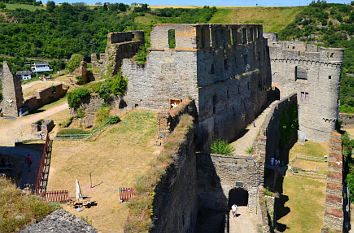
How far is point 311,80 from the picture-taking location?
1275 inches

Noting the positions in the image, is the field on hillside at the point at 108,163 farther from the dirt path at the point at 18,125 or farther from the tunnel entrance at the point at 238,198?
the tunnel entrance at the point at 238,198

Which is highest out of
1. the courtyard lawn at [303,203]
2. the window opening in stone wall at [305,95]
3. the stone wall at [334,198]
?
the window opening in stone wall at [305,95]

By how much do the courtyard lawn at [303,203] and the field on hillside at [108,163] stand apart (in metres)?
9.11

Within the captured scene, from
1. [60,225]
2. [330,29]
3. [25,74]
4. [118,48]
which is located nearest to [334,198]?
[60,225]

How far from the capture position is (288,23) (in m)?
84.0

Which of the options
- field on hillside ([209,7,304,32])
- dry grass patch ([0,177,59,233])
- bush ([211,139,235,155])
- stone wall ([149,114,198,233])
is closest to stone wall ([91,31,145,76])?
bush ([211,139,235,155])

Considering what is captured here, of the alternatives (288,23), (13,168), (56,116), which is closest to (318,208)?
(13,168)

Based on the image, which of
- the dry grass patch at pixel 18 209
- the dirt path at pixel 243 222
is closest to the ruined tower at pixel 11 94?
the dirt path at pixel 243 222

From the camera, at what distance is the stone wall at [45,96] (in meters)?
31.2

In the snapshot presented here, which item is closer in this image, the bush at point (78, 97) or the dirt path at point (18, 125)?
the dirt path at point (18, 125)

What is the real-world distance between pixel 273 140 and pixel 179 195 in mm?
13054

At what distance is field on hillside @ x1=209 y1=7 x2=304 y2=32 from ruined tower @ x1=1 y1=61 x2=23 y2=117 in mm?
64322

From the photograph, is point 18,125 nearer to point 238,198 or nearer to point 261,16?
point 238,198

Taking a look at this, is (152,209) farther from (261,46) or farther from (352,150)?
(352,150)
